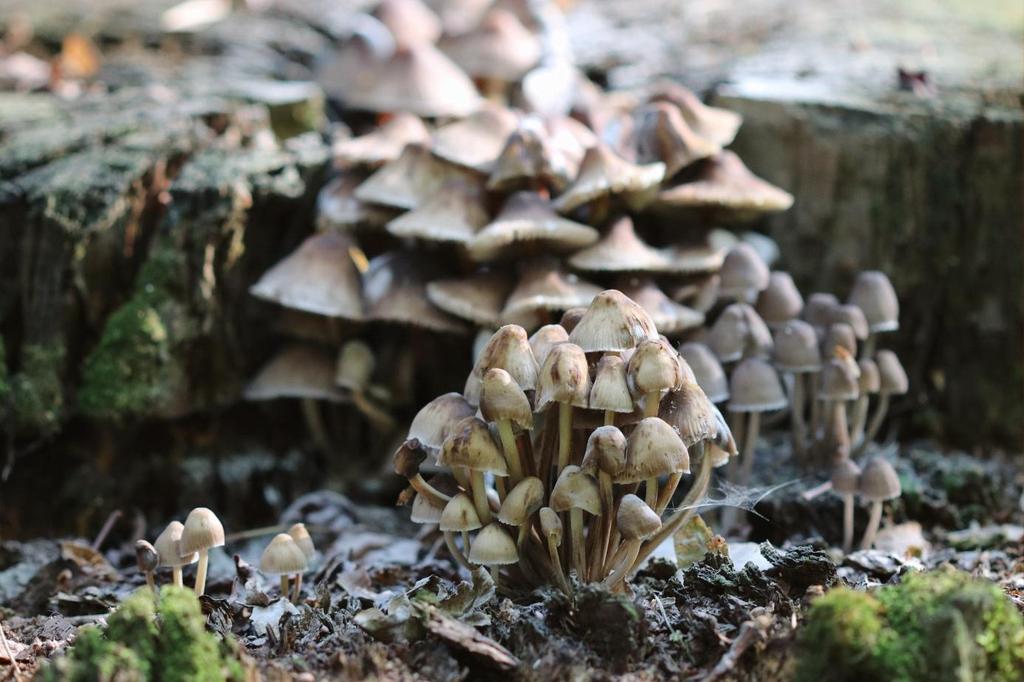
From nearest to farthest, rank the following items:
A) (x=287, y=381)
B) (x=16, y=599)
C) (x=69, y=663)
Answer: (x=69, y=663) → (x=16, y=599) → (x=287, y=381)

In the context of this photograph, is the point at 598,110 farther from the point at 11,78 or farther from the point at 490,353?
the point at 11,78

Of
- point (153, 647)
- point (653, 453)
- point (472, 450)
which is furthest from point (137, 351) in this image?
point (653, 453)

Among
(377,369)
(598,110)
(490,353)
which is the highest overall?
(598,110)

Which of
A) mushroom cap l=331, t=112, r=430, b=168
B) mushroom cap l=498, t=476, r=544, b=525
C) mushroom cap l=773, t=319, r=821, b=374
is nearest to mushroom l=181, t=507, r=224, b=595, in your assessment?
mushroom cap l=498, t=476, r=544, b=525

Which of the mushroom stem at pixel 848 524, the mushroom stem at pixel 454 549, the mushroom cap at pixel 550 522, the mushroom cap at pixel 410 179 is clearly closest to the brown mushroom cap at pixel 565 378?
the mushroom cap at pixel 550 522

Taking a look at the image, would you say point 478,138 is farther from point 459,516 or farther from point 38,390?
point 38,390

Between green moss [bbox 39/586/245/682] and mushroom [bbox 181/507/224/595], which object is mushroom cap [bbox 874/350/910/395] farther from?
green moss [bbox 39/586/245/682]

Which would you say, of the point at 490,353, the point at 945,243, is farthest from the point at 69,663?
the point at 945,243

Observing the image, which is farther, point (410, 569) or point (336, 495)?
point (336, 495)
